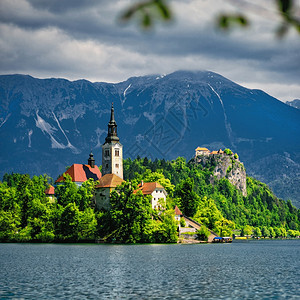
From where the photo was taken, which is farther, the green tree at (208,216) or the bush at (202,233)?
the green tree at (208,216)

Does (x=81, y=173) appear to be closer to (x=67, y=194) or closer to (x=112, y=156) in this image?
(x=112, y=156)

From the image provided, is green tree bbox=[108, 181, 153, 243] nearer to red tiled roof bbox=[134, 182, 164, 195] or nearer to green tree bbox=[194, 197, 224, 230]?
red tiled roof bbox=[134, 182, 164, 195]

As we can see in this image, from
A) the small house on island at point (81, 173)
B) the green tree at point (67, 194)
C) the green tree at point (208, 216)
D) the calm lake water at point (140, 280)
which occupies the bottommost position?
the calm lake water at point (140, 280)

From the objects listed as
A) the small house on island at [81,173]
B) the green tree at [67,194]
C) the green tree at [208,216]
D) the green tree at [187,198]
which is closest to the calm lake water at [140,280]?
the green tree at [67,194]

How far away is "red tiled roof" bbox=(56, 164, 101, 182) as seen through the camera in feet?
552

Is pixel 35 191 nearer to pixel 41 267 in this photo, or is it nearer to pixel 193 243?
pixel 193 243

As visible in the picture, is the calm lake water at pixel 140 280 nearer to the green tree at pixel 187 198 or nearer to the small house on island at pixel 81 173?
the green tree at pixel 187 198

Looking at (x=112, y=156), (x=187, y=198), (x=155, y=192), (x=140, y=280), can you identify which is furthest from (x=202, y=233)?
(x=140, y=280)

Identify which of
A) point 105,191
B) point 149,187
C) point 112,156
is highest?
point 112,156

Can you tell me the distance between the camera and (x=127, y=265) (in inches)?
2512

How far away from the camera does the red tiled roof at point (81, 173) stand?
168375 mm

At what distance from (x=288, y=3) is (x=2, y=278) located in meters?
49.0

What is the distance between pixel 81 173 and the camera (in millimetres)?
170875

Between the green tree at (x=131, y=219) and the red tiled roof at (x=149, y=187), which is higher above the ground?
the red tiled roof at (x=149, y=187)
